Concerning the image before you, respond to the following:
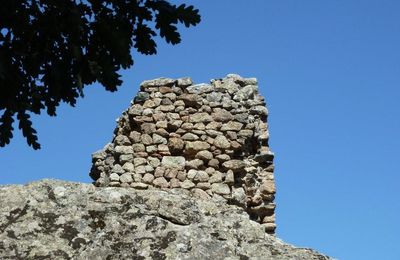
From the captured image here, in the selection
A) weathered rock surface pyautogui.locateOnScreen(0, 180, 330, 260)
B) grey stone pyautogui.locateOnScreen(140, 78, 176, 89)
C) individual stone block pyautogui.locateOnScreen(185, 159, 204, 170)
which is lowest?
weathered rock surface pyautogui.locateOnScreen(0, 180, 330, 260)

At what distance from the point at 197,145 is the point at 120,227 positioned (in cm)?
684

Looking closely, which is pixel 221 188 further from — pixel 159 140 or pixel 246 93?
pixel 246 93

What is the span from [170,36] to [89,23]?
0.44 meters

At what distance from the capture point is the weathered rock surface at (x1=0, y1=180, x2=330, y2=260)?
4.41 meters

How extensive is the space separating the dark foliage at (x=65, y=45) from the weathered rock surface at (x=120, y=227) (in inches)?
13.9

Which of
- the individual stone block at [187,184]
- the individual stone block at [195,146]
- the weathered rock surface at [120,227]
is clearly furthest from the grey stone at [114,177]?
the weathered rock surface at [120,227]

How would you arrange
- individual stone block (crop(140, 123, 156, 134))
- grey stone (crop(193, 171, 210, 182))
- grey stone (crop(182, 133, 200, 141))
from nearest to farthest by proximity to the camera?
grey stone (crop(193, 171, 210, 182)) < grey stone (crop(182, 133, 200, 141)) < individual stone block (crop(140, 123, 156, 134))

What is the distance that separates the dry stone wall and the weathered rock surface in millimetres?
6216

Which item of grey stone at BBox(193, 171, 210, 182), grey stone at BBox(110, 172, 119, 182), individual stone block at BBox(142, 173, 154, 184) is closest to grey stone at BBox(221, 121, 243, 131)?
grey stone at BBox(193, 171, 210, 182)

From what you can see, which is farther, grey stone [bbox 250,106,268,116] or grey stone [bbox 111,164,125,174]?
grey stone [bbox 250,106,268,116]

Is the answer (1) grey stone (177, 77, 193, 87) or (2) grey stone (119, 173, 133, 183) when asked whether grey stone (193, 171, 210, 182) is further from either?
(1) grey stone (177, 77, 193, 87)

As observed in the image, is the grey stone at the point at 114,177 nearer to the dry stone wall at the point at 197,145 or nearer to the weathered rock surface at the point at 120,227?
the dry stone wall at the point at 197,145

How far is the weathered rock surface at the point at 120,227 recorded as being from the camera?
4.41 metres

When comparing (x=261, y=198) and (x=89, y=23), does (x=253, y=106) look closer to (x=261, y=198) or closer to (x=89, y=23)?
(x=261, y=198)
